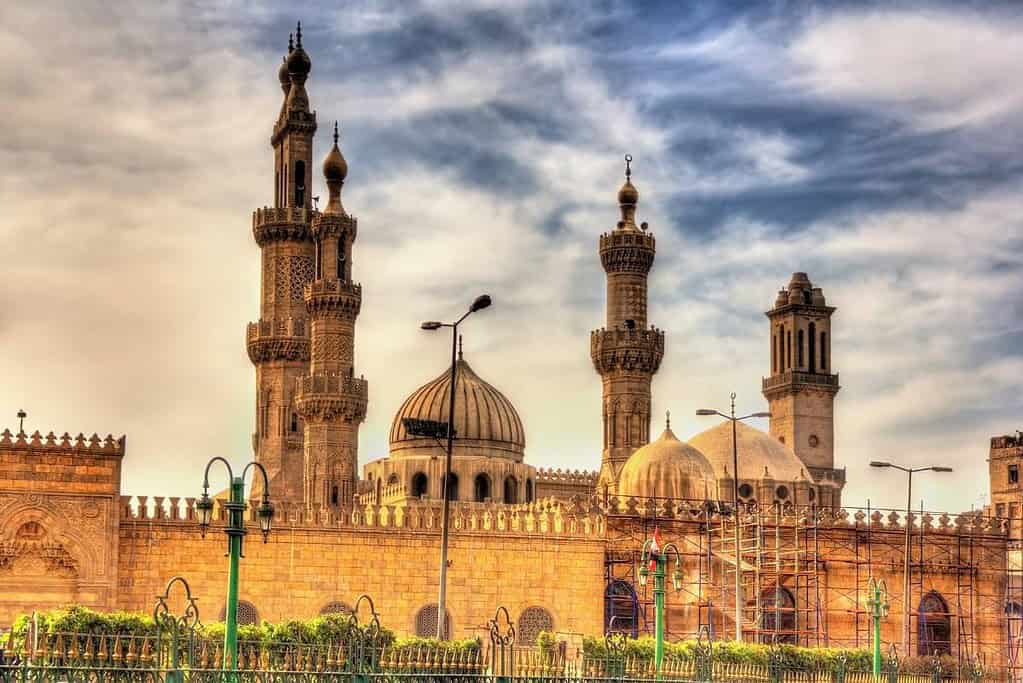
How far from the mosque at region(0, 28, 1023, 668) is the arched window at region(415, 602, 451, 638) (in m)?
0.05

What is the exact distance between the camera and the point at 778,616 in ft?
143

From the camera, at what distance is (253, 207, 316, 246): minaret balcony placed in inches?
2269

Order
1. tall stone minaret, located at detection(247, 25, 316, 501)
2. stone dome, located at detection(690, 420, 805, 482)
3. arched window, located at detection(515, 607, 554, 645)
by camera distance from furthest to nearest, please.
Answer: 1. tall stone minaret, located at detection(247, 25, 316, 501)
2. stone dome, located at detection(690, 420, 805, 482)
3. arched window, located at detection(515, 607, 554, 645)

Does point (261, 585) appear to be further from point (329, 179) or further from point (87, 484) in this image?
point (329, 179)

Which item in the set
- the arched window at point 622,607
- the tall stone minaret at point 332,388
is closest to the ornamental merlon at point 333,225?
the tall stone minaret at point 332,388

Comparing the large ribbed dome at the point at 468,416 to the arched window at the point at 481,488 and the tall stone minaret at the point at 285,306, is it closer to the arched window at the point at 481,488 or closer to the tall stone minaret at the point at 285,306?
the arched window at the point at 481,488

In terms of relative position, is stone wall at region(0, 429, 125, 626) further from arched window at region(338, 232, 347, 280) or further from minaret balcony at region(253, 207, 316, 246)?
minaret balcony at region(253, 207, 316, 246)

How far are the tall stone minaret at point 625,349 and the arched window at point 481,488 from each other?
4.69m

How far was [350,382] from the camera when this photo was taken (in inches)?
2014

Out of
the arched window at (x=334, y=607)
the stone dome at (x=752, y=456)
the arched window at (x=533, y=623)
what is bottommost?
the arched window at (x=533, y=623)

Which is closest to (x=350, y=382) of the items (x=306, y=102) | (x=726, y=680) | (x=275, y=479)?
(x=275, y=479)

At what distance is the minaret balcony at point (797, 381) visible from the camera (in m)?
67.8

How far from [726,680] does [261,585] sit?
44.9 feet

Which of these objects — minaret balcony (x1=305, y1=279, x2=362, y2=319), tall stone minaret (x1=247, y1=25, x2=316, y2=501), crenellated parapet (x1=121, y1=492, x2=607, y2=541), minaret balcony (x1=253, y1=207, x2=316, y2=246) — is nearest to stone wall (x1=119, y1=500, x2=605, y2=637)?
crenellated parapet (x1=121, y1=492, x2=607, y2=541)
